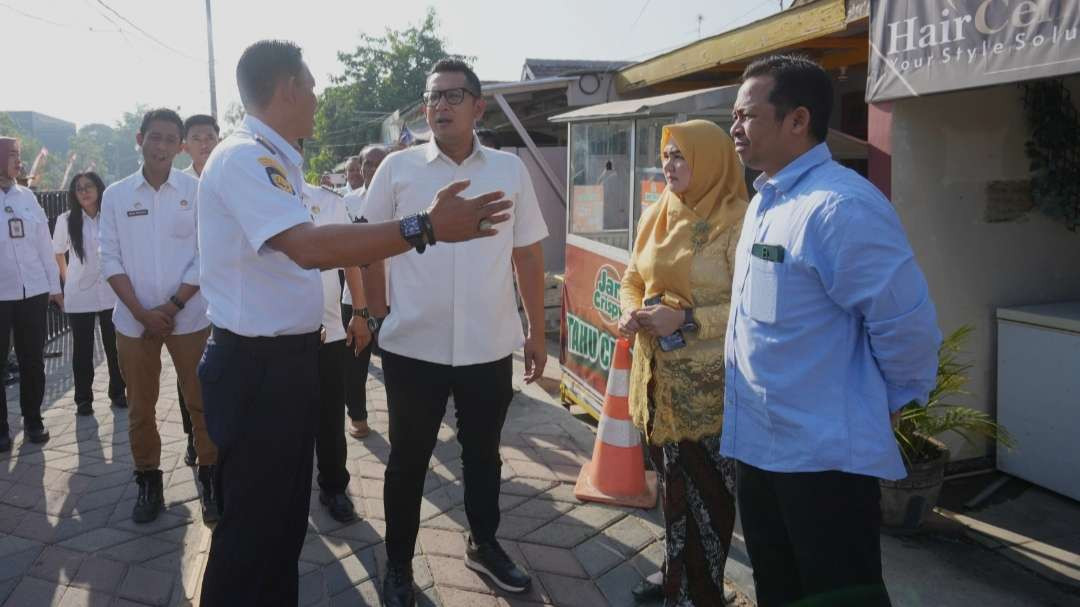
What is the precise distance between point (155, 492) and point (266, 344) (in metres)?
2.14

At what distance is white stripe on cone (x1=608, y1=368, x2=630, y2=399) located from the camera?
394 cm

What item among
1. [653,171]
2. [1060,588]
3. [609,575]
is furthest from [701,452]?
[653,171]

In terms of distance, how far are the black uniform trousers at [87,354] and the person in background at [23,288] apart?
1.68 feet

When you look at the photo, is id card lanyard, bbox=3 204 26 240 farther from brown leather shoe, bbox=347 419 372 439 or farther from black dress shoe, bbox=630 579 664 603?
black dress shoe, bbox=630 579 664 603

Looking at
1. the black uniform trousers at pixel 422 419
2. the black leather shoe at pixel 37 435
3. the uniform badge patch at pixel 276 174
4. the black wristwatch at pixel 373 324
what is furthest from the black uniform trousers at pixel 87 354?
the uniform badge patch at pixel 276 174

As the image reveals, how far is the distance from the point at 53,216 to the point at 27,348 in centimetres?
448

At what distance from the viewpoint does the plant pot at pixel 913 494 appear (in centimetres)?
370

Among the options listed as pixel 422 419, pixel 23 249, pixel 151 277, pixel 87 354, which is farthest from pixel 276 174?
pixel 87 354

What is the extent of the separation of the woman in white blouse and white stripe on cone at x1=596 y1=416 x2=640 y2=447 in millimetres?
3977

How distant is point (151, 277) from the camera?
12.6 ft

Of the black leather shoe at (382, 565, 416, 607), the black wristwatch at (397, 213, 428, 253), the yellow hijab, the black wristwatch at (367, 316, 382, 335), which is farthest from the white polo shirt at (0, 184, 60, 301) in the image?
the yellow hijab

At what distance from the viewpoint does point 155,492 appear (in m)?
3.94

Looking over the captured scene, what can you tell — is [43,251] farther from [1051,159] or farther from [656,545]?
[1051,159]

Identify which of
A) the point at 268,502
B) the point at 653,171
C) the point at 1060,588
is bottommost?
the point at 1060,588
